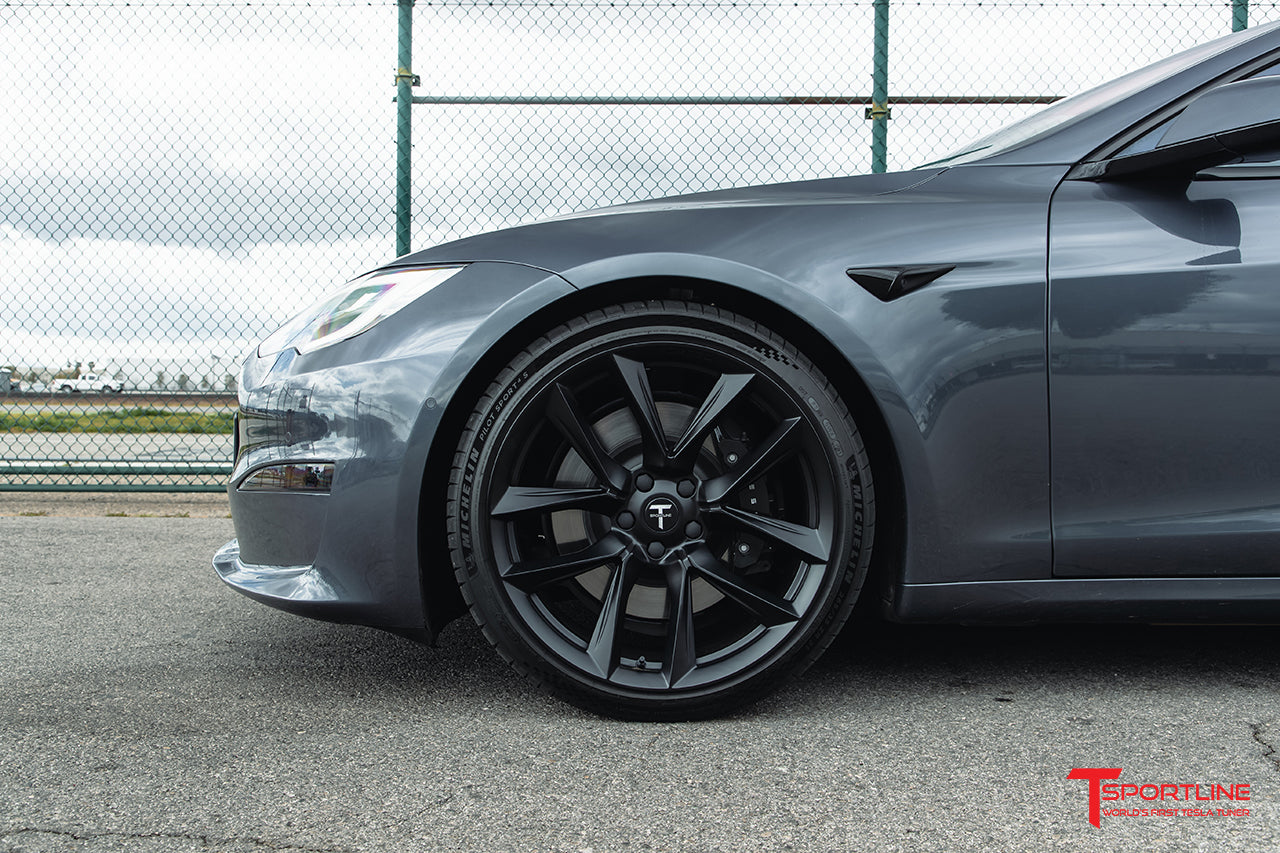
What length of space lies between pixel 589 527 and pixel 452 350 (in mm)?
444

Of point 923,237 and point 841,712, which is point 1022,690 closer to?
point 841,712

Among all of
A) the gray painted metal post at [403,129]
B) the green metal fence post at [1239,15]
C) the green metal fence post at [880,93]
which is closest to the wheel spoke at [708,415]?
the green metal fence post at [880,93]

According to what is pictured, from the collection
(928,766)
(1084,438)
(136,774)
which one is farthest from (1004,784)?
(136,774)

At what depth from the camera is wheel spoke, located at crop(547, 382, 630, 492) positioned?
1.74 meters

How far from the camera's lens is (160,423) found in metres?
5.22

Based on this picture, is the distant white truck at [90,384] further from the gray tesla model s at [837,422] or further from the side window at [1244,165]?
the side window at [1244,165]

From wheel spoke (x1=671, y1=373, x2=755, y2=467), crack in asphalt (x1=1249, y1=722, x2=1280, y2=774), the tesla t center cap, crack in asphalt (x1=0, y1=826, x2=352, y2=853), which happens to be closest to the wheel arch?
wheel spoke (x1=671, y1=373, x2=755, y2=467)

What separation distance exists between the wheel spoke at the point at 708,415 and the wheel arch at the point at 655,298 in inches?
5.5

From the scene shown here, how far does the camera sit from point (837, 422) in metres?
1.74

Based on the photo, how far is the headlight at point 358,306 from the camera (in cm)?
183

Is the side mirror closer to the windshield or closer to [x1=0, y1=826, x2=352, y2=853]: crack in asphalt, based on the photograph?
the windshield

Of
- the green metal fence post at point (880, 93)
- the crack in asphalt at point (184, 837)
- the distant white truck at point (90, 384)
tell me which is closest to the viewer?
the crack in asphalt at point (184, 837)

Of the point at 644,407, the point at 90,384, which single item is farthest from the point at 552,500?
the point at 90,384

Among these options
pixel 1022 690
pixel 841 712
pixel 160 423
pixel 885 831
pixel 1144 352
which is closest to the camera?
pixel 885 831
